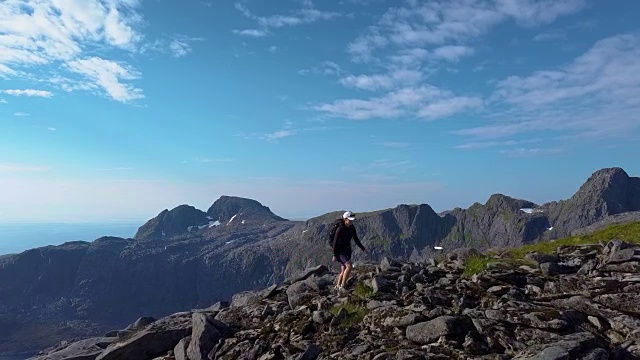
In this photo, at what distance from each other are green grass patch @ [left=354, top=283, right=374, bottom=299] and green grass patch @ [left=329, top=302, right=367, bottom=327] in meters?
0.91

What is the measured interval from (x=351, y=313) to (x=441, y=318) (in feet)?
12.9

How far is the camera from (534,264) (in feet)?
72.5

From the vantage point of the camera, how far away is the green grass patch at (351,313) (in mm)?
17609

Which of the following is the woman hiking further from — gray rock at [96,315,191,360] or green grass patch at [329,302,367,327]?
gray rock at [96,315,191,360]

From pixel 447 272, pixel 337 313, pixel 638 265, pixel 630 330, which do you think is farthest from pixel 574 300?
pixel 337 313

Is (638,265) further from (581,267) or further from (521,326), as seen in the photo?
(521,326)

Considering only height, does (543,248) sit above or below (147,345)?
above

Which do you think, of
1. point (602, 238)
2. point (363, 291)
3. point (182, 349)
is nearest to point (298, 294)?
point (363, 291)

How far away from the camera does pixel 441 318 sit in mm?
15719

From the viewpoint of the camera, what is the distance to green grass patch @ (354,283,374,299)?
774 inches

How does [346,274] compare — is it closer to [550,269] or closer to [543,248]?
[550,269]

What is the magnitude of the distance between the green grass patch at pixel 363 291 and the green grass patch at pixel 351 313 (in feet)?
2.98

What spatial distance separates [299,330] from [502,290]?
8714mm

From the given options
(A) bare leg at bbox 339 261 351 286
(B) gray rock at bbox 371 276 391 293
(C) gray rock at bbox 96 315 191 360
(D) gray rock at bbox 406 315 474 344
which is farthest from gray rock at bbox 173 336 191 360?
(D) gray rock at bbox 406 315 474 344
